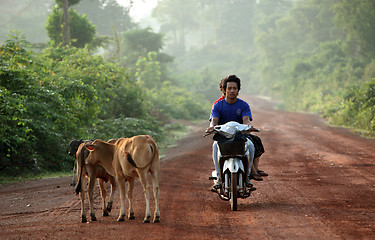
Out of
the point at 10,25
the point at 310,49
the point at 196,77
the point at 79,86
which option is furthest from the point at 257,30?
the point at 79,86

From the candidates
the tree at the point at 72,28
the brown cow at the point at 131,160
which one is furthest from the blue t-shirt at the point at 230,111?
the tree at the point at 72,28

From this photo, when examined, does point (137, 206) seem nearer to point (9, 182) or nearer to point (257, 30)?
point (9, 182)

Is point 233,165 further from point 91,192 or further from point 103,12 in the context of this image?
point 103,12

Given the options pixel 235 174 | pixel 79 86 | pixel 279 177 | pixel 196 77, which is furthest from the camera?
pixel 196 77

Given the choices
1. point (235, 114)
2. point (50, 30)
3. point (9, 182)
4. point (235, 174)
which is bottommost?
point (9, 182)

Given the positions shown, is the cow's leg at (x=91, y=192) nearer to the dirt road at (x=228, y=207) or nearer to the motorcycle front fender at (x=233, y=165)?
the dirt road at (x=228, y=207)

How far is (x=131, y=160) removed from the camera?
6.30 m

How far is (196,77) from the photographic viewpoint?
179ft

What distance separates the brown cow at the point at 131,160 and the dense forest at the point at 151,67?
15.6 feet

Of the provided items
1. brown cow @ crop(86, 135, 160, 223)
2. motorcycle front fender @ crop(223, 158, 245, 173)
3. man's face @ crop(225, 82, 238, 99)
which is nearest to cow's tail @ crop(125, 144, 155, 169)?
brown cow @ crop(86, 135, 160, 223)

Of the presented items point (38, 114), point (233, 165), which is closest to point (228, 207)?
point (233, 165)

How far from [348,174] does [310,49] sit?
5439 cm

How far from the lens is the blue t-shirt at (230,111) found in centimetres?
743

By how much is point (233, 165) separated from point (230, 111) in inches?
45.7
